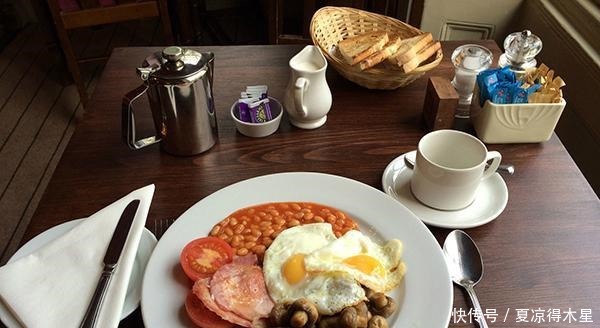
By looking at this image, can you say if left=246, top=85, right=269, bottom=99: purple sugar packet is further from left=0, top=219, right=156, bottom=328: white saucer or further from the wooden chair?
the wooden chair

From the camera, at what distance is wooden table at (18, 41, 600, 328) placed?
30.0 inches

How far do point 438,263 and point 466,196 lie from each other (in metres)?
0.17

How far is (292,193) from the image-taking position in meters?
0.88

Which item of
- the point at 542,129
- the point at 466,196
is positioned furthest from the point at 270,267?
the point at 542,129

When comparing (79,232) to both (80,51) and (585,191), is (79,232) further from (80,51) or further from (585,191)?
(80,51)

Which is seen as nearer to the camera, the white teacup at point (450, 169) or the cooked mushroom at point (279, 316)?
the cooked mushroom at point (279, 316)

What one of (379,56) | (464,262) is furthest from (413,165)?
(379,56)

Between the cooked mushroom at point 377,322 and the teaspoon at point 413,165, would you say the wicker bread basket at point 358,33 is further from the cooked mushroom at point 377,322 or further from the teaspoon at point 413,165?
the cooked mushroom at point 377,322

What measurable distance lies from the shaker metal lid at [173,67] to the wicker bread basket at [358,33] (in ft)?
1.20

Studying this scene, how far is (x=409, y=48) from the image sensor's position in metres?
1.14

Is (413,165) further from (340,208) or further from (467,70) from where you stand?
(467,70)

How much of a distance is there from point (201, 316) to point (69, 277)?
0.68ft

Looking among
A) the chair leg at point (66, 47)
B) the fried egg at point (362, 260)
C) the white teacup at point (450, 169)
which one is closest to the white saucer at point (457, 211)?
the white teacup at point (450, 169)

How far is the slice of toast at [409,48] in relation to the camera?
1.11m
